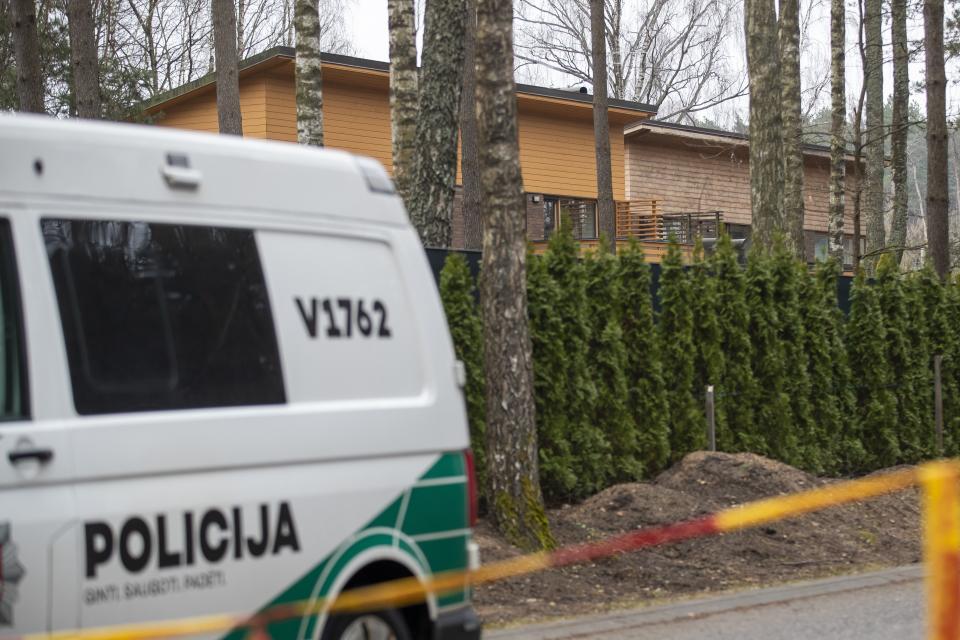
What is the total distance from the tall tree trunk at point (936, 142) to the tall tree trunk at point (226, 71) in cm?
1118

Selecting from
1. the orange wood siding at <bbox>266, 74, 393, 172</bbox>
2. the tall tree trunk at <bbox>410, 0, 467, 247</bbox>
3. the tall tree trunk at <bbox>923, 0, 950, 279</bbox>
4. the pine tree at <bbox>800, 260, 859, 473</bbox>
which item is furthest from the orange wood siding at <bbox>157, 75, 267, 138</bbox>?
the pine tree at <bbox>800, 260, 859, 473</bbox>

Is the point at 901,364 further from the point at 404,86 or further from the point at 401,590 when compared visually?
the point at 401,590

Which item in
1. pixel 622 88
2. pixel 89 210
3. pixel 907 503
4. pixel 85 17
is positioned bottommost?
pixel 907 503

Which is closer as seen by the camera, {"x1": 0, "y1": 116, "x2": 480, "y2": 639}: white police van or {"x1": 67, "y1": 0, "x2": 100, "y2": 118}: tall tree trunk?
{"x1": 0, "y1": 116, "x2": 480, "y2": 639}: white police van

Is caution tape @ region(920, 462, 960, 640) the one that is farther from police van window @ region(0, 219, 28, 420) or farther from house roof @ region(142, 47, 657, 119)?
house roof @ region(142, 47, 657, 119)

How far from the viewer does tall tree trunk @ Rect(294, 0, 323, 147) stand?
17.9m

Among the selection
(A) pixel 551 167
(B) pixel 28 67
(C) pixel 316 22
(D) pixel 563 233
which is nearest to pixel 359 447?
(D) pixel 563 233

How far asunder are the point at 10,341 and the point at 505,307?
5.69 meters

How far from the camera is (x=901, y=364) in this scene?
1608 centimetres

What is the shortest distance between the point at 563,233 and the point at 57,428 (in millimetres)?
7993

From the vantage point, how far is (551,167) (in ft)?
108

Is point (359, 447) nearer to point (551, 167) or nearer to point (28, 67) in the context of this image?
point (28, 67)

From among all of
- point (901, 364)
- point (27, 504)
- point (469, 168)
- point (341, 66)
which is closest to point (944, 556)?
point (27, 504)

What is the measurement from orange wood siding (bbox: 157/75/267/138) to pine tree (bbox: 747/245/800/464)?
50.8 feet
